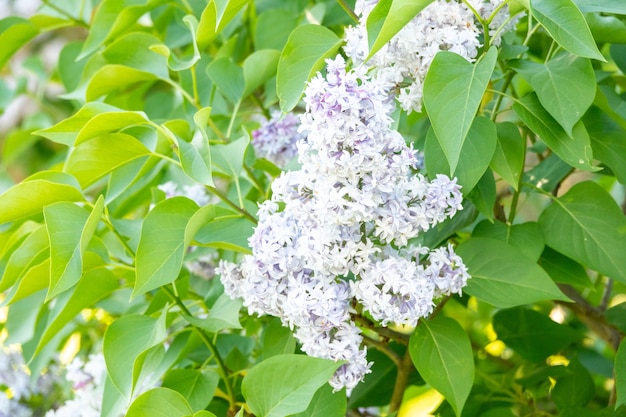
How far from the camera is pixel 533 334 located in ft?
3.27

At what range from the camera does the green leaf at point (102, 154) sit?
80 cm

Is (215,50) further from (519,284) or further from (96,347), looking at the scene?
(519,284)

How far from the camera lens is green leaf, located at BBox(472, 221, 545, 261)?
30.7 inches

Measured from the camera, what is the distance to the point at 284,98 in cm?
76

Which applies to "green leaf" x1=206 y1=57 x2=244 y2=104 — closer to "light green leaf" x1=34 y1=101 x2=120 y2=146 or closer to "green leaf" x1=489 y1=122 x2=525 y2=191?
"light green leaf" x1=34 y1=101 x2=120 y2=146

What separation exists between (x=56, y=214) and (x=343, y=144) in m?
0.28

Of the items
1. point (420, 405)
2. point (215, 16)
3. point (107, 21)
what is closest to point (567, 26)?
point (215, 16)

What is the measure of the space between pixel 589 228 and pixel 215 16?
0.40 m

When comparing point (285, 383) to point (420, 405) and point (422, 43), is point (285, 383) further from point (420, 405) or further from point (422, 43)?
point (420, 405)

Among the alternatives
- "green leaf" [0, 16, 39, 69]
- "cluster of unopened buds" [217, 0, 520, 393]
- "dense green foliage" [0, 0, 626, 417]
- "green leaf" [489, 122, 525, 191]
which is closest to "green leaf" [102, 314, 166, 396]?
"dense green foliage" [0, 0, 626, 417]

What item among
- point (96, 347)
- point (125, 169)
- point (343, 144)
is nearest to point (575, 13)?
point (343, 144)

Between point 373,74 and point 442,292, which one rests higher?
point 373,74

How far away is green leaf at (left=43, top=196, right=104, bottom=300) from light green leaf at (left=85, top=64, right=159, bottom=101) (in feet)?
0.70

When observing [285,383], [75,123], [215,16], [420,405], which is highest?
[215,16]
